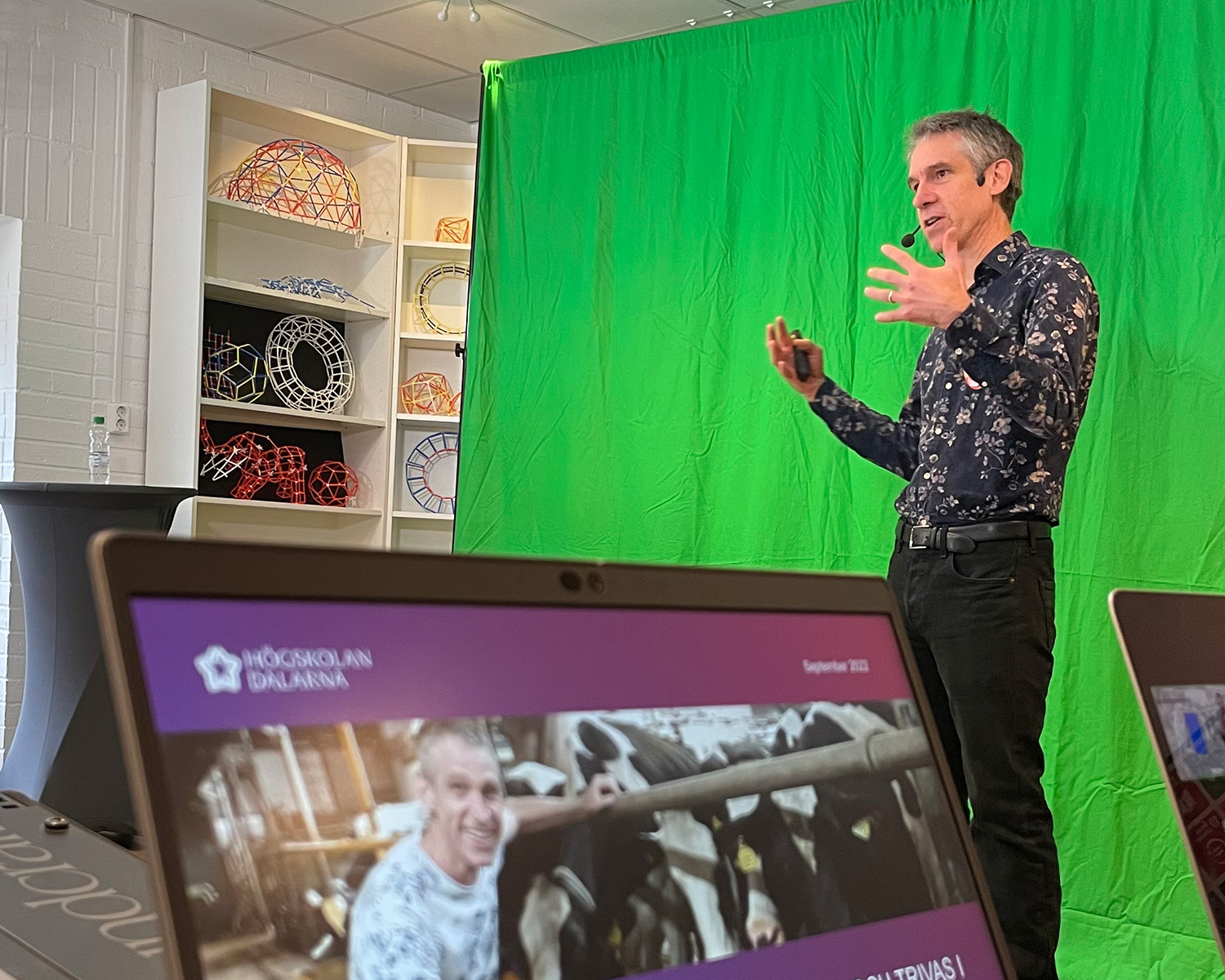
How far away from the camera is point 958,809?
55 cm

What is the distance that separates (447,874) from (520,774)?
0.04 m

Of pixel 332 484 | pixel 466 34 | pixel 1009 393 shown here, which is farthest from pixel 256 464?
pixel 1009 393

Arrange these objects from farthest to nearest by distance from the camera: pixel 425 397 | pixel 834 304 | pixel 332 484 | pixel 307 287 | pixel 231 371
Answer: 1. pixel 425 397
2. pixel 332 484
3. pixel 307 287
4. pixel 231 371
5. pixel 834 304

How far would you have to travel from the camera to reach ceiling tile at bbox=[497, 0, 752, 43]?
4.02 metres

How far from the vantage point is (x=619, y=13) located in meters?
4.11

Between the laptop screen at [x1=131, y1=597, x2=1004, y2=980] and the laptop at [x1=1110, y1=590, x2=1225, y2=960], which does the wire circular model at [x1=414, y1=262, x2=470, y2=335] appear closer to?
the laptop at [x1=1110, y1=590, x2=1225, y2=960]

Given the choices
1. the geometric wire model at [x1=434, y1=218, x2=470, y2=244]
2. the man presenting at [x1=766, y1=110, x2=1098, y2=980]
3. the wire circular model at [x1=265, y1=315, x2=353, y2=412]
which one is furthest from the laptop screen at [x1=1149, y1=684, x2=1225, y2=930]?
the geometric wire model at [x1=434, y1=218, x2=470, y2=244]

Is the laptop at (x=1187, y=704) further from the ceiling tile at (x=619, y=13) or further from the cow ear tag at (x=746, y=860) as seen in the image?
the ceiling tile at (x=619, y=13)

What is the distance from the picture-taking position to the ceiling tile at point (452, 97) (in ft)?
15.9

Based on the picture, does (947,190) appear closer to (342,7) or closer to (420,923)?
(420,923)

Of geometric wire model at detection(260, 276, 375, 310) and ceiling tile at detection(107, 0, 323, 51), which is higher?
ceiling tile at detection(107, 0, 323, 51)

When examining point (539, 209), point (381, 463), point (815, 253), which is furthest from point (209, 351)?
point (815, 253)

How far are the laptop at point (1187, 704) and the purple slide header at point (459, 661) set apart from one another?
25 centimetres

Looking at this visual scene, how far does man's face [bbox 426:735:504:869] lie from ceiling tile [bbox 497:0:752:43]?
388 cm
